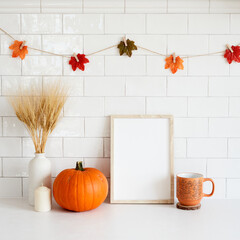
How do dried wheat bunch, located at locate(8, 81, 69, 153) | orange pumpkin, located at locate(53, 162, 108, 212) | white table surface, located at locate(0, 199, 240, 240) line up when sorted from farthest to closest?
1. dried wheat bunch, located at locate(8, 81, 69, 153)
2. orange pumpkin, located at locate(53, 162, 108, 212)
3. white table surface, located at locate(0, 199, 240, 240)

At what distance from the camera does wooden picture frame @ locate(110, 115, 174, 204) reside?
1369mm

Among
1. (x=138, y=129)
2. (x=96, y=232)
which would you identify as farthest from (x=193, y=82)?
(x=96, y=232)

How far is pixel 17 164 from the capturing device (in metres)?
1.43

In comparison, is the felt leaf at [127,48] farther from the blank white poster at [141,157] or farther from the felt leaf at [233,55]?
the felt leaf at [233,55]

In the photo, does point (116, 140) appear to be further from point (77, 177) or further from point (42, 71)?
point (42, 71)

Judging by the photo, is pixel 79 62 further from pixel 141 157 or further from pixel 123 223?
pixel 123 223

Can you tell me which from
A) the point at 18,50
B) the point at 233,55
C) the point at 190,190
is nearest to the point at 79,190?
the point at 190,190

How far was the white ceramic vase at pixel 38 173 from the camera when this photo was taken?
1302 millimetres

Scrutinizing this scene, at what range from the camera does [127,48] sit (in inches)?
54.1

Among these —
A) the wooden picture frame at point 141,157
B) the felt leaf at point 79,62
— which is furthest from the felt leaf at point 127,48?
the wooden picture frame at point 141,157

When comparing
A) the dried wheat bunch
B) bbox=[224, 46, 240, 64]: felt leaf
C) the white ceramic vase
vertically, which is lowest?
the white ceramic vase

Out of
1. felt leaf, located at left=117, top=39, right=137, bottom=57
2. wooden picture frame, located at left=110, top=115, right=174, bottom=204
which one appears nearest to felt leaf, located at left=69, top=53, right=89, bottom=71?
felt leaf, located at left=117, top=39, right=137, bottom=57

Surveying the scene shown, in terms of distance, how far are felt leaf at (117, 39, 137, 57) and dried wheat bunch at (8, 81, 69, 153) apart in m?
0.29

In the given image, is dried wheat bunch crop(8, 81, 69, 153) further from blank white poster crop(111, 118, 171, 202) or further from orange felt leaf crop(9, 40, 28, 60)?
blank white poster crop(111, 118, 171, 202)
